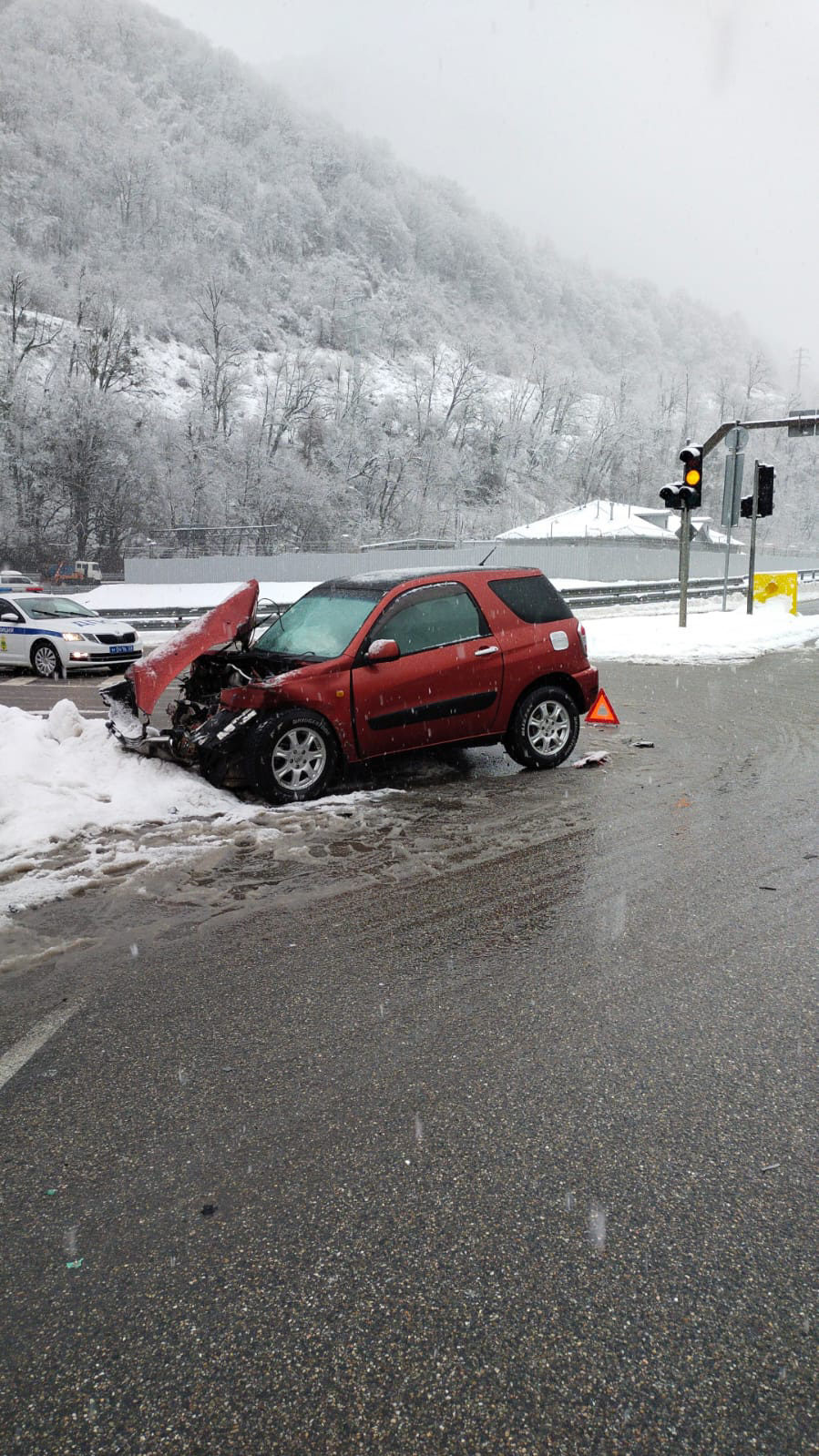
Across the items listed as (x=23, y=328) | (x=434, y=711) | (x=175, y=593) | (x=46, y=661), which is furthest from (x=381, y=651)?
(x=23, y=328)

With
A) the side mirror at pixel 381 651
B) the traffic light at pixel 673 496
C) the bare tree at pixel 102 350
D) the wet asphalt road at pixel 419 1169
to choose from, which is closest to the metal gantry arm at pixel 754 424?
the traffic light at pixel 673 496

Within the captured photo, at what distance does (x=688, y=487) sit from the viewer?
747 inches

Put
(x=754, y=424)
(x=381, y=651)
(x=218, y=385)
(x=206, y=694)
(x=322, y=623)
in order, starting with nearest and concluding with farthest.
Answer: (x=381, y=651), (x=322, y=623), (x=206, y=694), (x=754, y=424), (x=218, y=385)

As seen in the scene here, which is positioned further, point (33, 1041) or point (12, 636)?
point (12, 636)

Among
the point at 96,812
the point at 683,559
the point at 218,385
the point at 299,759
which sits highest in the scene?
the point at 218,385

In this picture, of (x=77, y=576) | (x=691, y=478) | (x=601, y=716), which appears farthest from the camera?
(x=77, y=576)

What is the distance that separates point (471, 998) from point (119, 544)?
216 feet

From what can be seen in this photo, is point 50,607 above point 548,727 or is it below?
above

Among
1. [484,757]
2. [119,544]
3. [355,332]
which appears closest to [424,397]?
[355,332]

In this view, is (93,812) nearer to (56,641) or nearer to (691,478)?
(56,641)

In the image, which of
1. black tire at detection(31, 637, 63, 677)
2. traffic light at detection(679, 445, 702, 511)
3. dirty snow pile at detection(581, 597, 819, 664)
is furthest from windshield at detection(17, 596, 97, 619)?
traffic light at detection(679, 445, 702, 511)

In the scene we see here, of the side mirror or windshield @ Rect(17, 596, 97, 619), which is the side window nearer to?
the side mirror

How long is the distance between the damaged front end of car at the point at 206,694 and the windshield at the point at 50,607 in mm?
9659

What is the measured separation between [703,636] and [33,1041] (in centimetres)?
1813
